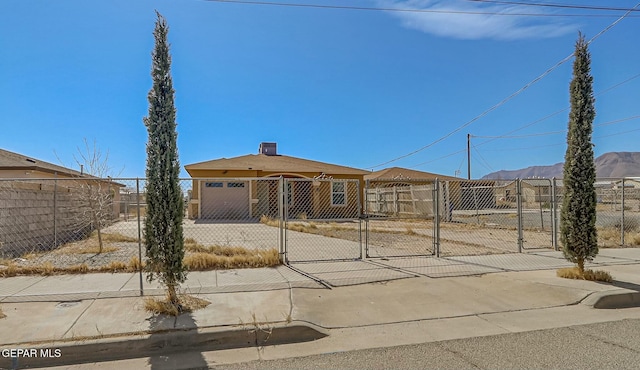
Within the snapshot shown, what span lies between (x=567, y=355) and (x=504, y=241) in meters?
9.15

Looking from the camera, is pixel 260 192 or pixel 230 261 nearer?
pixel 230 261

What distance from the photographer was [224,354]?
4172 millimetres

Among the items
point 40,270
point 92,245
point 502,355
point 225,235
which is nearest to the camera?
point 502,355

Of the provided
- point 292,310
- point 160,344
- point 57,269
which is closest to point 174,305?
point 160,344

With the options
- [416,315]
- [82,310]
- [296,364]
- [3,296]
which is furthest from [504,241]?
[3,296]

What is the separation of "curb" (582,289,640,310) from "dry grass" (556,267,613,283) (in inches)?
27.5

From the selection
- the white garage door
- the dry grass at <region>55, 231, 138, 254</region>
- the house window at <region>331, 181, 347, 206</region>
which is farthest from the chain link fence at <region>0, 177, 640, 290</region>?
the house window at <region>331, 181, 347, 206</region>

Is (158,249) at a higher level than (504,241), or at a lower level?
higher

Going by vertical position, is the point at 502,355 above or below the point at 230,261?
below

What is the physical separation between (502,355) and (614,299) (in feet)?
10.4

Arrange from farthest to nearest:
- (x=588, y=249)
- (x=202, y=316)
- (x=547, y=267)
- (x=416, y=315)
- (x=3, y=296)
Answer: (x=547, y=267), (x=588, y=249), (x=3, y=296), (x=416, y=315), (x=202, y=316)

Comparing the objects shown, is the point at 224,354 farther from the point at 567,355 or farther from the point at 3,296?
the point at 3,296

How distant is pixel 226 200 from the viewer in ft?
73.2

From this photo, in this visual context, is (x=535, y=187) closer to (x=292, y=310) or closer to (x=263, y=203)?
(x=263, y=203)
